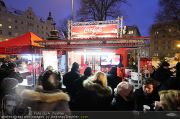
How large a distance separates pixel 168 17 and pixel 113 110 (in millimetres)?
43226

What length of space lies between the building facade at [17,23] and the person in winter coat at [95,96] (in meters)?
69.9

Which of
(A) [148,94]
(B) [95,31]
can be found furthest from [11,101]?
(B) [95,31]

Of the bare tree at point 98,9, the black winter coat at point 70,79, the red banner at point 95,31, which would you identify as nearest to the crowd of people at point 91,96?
the black winter coat at point 70,79

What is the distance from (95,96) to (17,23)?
80018mm

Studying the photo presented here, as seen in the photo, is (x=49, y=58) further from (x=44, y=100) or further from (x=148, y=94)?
(x=44, y=100)

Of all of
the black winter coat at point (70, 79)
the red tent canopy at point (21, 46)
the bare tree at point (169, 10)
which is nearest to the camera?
the black winter coat at point (70, 79)

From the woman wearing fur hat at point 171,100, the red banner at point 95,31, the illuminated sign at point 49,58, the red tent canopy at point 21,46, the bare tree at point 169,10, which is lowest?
the woman wearing fur hat at point 171,100

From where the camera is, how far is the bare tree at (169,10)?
A: 151ft

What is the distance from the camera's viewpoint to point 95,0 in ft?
106

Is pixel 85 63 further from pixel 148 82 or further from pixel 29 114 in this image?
pixel 29 114

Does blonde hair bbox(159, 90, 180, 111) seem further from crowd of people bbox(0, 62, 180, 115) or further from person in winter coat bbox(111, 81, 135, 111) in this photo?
person in winter coat bbox(111, 81, 135, 111)

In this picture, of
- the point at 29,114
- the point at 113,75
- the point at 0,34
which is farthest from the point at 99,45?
the point at 0,34

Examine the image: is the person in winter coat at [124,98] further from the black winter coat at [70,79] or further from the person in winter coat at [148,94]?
the black winter coat at [70,79]

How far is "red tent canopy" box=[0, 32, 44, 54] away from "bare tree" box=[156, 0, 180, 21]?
1476 inches
